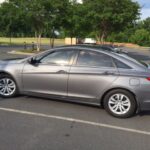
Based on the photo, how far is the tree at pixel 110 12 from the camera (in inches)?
1024

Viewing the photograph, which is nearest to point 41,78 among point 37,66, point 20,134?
point 37,66

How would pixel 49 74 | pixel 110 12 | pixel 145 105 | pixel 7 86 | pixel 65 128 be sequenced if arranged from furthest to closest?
pixel 110 12, pixel 7 86, pixel 49 74, pixel 145 105, pixel 65 128

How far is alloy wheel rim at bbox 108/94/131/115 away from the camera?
6898mm

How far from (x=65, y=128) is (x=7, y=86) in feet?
9.03

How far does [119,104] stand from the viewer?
695 cm

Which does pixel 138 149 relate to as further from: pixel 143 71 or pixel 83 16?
pixel 83 16

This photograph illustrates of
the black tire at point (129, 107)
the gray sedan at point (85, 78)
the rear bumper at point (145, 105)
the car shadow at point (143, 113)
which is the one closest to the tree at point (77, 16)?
the gray sedan at point (85, 78)

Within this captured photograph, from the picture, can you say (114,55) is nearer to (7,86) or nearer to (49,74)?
(49,74)

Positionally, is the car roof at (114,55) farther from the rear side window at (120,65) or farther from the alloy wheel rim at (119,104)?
the alloy wheel rim at (119,104)

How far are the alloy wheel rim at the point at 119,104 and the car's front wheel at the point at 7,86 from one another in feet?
8.36

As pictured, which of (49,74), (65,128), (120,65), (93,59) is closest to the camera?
(65,128)

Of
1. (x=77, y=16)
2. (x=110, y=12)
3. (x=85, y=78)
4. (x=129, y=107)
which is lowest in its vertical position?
(x=129, y=107)

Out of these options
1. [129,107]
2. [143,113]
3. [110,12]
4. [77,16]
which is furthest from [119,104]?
[77,16]

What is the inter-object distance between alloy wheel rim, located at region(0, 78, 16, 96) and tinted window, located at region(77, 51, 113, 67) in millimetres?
1864
